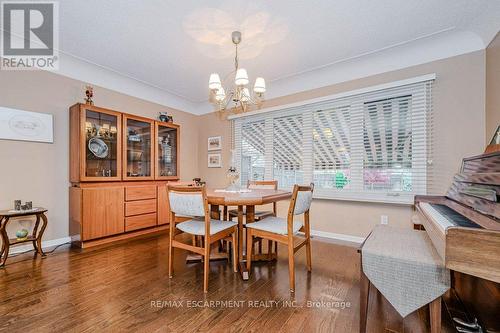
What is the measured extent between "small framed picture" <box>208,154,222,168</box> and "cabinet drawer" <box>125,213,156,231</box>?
1.49 m

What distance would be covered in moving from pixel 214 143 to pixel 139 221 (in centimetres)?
199

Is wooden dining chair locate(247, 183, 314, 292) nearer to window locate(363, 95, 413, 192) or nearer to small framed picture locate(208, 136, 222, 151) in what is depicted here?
window locate(363, 95, 413, 192)

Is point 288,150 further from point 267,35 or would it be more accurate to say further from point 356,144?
point 267,35

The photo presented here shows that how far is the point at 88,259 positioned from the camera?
2.33m

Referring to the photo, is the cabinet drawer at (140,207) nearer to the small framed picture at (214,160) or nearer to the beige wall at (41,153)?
the beige wall at (41,153)

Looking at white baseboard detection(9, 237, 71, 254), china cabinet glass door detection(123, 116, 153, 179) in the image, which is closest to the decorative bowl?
china cabinet glass door detection(123, 116, 153, 179)

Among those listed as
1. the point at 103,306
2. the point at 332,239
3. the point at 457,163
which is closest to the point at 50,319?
the point at 103,306

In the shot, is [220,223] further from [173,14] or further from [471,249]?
[173,14]

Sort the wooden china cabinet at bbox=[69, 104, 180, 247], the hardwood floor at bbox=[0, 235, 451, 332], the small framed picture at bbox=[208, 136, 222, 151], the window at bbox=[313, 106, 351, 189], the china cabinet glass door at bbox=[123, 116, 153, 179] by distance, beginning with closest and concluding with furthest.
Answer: the hardwood floor at bbox=[0, 235, 451, 332]
the wooden china cabinet at bbox=[69, 104, 180, 247]
the window at bbox=[313, 106, 351, 189]
the china cabinet glass door at bbox=[123, 116, 153, 179]
the small framed picture at bbox=[208, 136, 222, 151]

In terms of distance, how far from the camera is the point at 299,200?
1829 millimetres

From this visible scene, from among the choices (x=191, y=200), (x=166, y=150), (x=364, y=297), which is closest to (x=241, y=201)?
(x=191, y=200)

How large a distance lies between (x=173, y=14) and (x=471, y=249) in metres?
2.61

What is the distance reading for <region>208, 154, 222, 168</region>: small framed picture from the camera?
14.1 ft

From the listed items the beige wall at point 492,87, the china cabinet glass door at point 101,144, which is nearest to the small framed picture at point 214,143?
the china cabinet glass door at point 101,144
